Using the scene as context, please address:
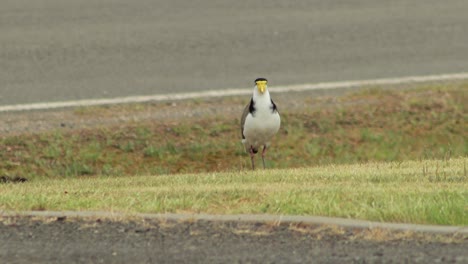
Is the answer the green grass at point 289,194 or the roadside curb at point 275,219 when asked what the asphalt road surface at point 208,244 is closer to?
the roadside curb at point 275,219

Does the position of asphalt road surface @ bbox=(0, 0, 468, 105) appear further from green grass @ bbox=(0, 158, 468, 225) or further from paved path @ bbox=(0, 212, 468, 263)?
paved path @ bbox=(0, 212, 468, 263)

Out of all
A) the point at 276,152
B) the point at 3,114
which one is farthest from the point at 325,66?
the point at 3,114

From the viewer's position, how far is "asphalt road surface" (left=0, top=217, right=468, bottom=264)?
604 centimetres

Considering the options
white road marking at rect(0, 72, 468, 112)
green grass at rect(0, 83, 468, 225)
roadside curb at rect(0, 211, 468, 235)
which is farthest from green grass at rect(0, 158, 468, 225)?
white road marking at rect(0, 72, 468, 112)

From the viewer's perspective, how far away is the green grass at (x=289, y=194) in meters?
6.99

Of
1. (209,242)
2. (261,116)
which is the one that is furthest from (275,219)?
(261,116)

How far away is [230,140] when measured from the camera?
11.8 m

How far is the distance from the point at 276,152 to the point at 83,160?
183 centimetres

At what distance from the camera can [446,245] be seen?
6195 mm

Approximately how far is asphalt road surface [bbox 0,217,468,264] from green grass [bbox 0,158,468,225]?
15.9 inches

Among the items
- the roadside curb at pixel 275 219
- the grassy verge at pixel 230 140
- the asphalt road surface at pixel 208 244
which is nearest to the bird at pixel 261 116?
the grassy verge at pixel 230 140

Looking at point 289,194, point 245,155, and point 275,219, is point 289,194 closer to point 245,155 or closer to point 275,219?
point 275,219

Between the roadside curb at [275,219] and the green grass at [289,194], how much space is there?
143 millimetres

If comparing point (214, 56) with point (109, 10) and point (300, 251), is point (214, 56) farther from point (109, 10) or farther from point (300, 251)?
point (300, 251)
